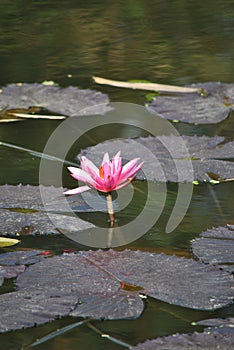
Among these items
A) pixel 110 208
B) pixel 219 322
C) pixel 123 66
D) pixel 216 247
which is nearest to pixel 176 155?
pixel 110 208

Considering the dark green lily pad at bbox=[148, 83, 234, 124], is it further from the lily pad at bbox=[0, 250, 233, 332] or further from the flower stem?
the lily pad at bbox=[0, 250, 233, 332]

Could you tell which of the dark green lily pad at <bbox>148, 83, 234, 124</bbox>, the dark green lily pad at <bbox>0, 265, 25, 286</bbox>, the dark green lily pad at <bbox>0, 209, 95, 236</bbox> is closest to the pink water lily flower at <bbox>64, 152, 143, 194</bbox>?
the dark green lily pad at <bbox>0, 209, 95, 236</bbox>

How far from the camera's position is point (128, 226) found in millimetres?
1931

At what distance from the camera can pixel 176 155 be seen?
2283mm

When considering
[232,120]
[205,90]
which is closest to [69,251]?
[232,120]

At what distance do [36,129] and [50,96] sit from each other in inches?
10.5

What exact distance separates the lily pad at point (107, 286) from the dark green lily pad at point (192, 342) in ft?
0.36

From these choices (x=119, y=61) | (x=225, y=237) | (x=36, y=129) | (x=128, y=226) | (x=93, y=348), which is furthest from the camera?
(x=119, y=61)

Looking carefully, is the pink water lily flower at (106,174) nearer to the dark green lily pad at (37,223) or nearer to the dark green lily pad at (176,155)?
the dark green lily pad at (37,223)

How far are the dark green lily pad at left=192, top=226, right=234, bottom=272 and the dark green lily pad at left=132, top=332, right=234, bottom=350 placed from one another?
0.26m

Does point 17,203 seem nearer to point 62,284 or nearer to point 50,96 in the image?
point 62,284

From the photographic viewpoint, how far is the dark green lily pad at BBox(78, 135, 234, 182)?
2178 mm

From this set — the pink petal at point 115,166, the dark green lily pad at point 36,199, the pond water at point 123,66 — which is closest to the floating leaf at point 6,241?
the pond water at point 123,66

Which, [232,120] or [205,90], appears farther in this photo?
[205,90]
